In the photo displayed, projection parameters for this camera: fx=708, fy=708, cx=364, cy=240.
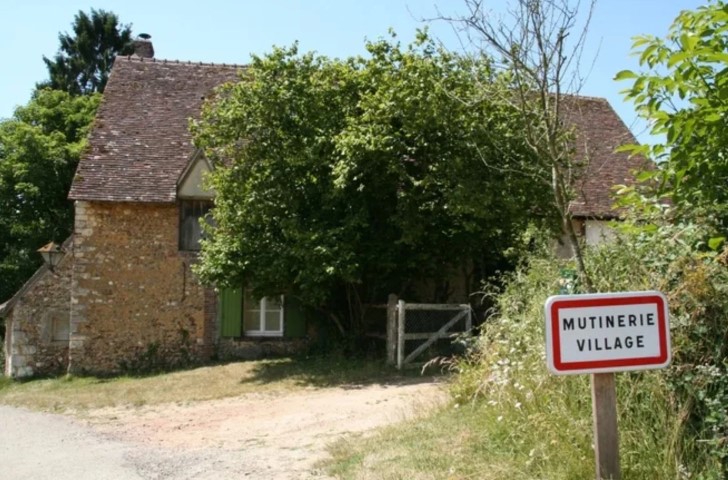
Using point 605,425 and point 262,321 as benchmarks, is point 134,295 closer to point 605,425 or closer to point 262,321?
point 262,321

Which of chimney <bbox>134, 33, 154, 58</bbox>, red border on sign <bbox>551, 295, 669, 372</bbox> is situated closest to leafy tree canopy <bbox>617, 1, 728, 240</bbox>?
red border on sign <bbox>551, 295, 669, 372</bbox>

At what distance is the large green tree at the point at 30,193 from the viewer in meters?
24.8

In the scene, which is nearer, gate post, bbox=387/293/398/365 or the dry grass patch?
the dry grass patch

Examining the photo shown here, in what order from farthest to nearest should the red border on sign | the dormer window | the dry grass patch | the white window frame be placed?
the white window frame < the dormer window < the dry grass patch < the red border on sign

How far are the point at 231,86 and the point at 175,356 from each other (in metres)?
6.58

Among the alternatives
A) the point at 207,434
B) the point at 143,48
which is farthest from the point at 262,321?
the point at 143,48

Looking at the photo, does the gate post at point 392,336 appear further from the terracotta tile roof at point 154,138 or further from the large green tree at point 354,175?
the terracotta tile roof at point 154,138

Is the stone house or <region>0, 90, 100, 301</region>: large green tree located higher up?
<region>0, 90, 100, 301</region>: large green tree

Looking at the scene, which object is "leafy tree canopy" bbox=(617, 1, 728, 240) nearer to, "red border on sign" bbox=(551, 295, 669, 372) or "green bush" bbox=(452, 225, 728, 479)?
"green bush" bbox=(452, 225, 728, 479)

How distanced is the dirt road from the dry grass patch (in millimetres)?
666

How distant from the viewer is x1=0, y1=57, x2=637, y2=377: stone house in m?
16.6

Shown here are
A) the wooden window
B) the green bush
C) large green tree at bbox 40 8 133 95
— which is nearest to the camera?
the green bush

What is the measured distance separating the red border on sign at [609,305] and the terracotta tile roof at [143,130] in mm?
14152

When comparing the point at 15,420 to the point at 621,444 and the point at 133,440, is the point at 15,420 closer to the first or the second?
the point at 133,440
